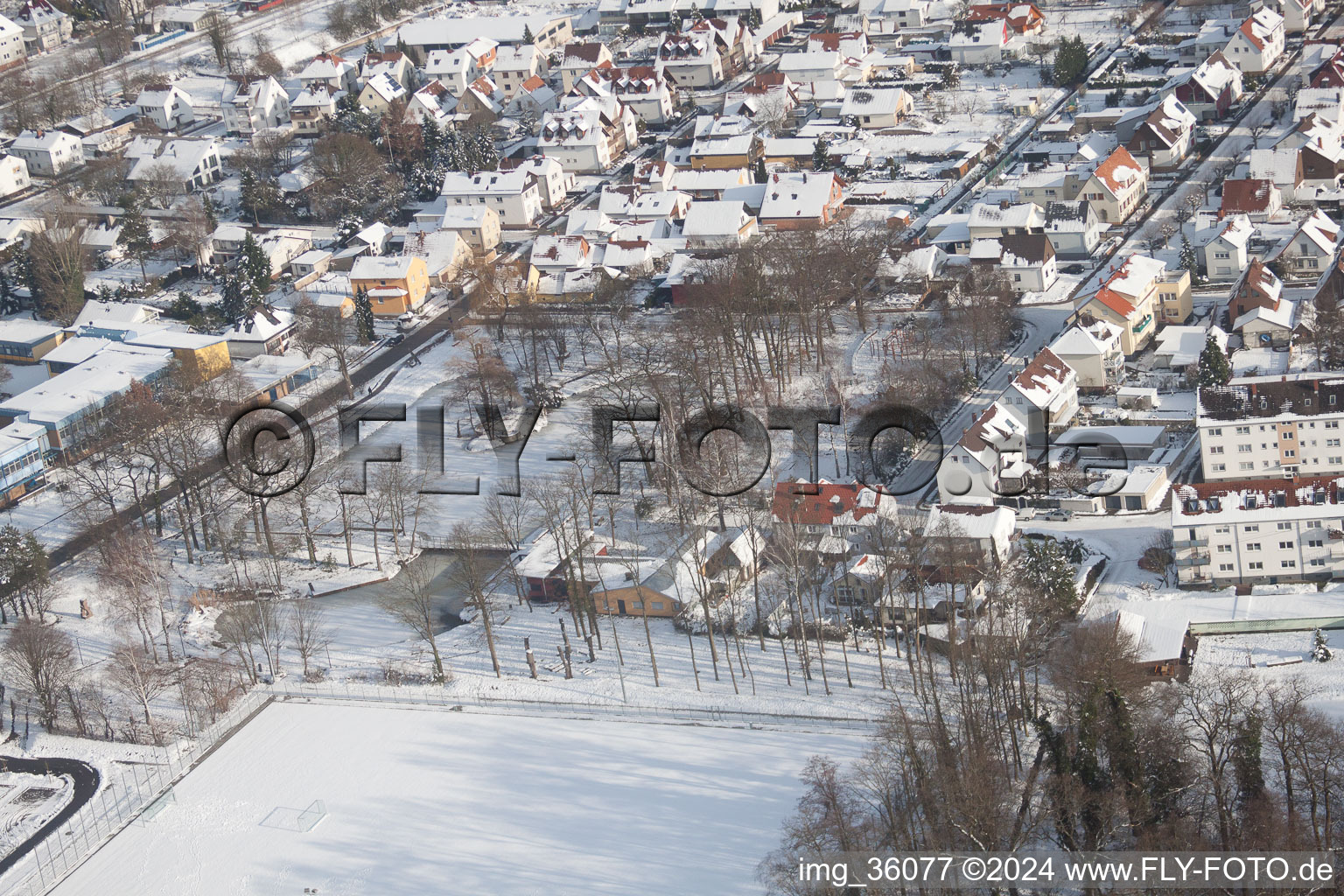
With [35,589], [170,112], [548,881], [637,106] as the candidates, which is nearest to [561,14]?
[637,106]

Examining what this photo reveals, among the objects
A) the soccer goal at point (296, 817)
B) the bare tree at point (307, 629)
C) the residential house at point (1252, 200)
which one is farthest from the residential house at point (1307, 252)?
the soccer goal at point (296, 817)

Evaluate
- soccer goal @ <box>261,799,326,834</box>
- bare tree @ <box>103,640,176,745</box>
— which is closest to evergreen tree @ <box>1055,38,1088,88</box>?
bare tree @ <box>103,640,176,745</box>

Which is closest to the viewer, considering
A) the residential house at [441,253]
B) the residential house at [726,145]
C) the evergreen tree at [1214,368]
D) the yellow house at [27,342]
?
the evergreen tree at [1214,368]

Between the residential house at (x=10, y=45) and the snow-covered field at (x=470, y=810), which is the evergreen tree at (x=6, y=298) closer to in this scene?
the snow-covered field at (x=470, y=810)

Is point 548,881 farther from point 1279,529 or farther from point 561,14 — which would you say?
point 561,14

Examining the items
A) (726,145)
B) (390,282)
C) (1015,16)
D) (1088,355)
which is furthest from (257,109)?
(1088,355)

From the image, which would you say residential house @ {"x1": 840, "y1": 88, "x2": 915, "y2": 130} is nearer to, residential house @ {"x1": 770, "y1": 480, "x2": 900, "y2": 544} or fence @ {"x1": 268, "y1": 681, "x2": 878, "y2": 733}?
residential house @ {"x1": 770, "y1": 480, "x2": 900, "y2": 544}

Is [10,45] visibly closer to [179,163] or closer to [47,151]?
[47,151]
